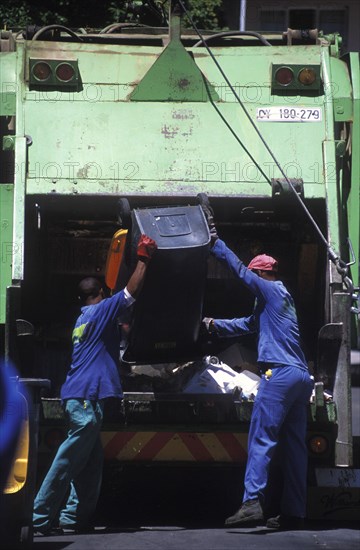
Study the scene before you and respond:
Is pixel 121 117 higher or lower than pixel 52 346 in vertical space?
higher

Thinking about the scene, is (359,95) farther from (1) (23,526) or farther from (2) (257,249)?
(1) (23,526)

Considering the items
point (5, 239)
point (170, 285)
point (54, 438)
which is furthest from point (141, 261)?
point (54, 438)

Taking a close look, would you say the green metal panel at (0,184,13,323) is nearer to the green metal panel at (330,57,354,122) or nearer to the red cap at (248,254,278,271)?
the red cap at (248,254,278,271)

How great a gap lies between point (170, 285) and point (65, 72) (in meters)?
1.48

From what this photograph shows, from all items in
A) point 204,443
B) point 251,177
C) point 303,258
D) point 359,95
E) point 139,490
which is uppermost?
point 359,95

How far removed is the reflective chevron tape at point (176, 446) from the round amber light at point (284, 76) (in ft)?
6.62

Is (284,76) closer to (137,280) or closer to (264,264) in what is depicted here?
(264,264)

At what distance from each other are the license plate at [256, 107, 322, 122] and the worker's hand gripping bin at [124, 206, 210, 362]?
891 millimetres

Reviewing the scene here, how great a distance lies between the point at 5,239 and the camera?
21.4 ft

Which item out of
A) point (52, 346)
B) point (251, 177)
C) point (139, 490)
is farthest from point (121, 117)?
point (139, 490)

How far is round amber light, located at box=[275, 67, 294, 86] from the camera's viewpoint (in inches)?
273

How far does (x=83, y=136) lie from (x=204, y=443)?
1.82 metres

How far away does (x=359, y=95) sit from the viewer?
23.0 ft

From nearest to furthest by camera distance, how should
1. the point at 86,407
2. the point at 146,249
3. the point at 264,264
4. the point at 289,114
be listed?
1. the point at 146,249
2. the point at 86,407
3. the point at 264,264
4. the point at 289,114
